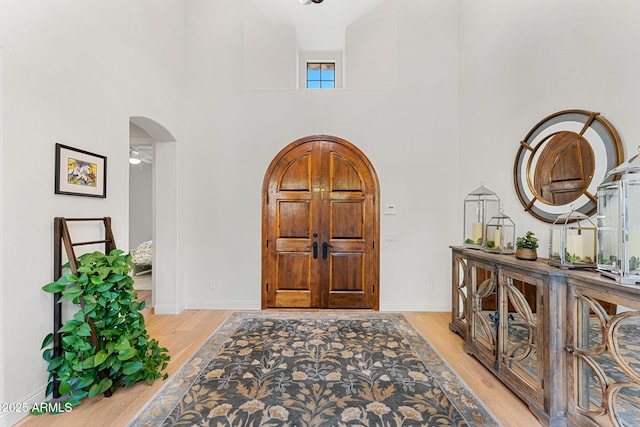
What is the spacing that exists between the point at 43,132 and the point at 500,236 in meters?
3.75

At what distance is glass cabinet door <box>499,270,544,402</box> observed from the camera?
6.31 feet

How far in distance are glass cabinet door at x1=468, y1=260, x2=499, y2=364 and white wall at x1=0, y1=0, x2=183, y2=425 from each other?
3433mm

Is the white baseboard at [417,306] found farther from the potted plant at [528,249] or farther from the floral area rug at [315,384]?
the potted plant at [528,249]

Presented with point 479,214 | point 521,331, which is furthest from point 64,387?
point 479,214

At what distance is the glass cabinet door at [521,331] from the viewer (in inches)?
75.8

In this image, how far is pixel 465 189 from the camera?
3.96m

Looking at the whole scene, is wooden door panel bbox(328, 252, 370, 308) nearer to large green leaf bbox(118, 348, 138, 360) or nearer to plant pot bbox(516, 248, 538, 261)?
plant pot bbox(516, 248, 538, 261)

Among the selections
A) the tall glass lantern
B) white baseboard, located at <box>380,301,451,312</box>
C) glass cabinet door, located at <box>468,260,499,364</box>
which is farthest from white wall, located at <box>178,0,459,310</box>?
the tall glass lantern

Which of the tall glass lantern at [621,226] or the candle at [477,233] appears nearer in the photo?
the tall glass lantern at [621,226]

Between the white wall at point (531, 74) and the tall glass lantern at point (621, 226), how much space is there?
0.46m

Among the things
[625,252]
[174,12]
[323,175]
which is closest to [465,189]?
[323,175]

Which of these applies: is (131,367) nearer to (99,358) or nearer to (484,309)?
(99,358)

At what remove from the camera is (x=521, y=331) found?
6.89 ft

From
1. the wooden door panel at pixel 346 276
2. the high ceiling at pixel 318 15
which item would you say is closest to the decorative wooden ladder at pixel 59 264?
the wooden door panel at pixel 346 276
